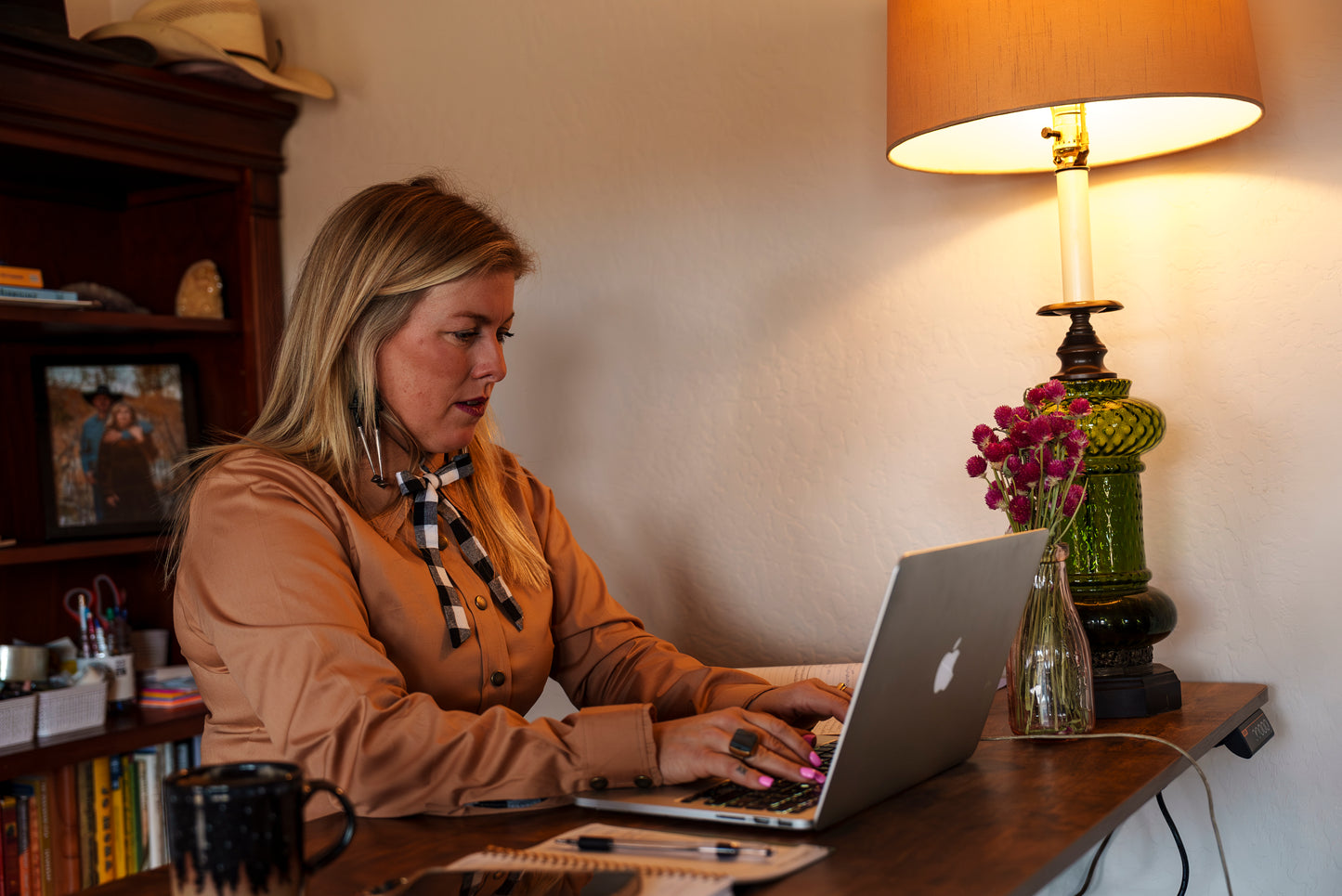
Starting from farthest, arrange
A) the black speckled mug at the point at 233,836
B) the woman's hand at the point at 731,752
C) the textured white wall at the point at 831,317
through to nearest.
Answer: the textured white wall at the point at 831,317 → the woman's hand at the point at 731,752 → the black speckled mug at the point at 233,836

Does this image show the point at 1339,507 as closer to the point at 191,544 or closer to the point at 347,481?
the point at 347,481

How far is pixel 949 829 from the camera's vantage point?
0.89 m

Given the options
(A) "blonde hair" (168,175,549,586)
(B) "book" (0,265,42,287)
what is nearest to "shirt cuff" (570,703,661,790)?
(A) "blonde hair" (168,175,549,586)

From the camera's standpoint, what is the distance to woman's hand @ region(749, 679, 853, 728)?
1165mm

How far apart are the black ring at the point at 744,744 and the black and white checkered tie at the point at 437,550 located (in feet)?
1.34

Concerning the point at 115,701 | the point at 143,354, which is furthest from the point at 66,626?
the point at 143,354

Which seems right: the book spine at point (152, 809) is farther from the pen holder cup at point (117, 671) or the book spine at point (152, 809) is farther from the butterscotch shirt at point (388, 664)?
the butterscotch shirt at point (388, 664)

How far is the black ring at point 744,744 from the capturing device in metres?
0.99

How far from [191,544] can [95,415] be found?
123 centimetres

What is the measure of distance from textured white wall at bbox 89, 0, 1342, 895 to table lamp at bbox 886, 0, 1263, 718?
0.11 metres

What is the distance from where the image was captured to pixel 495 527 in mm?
1466

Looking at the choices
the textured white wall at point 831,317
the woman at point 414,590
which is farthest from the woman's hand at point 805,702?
the textured white wall at point 831,317

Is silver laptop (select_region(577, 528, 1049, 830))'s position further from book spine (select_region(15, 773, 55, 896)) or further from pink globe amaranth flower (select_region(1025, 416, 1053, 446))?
book spine (select_region(15, 773, 55, 896))

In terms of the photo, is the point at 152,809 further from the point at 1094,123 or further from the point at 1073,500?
the point at 1094,123
